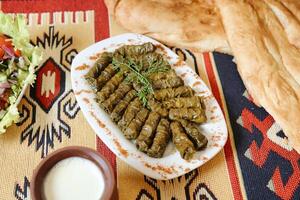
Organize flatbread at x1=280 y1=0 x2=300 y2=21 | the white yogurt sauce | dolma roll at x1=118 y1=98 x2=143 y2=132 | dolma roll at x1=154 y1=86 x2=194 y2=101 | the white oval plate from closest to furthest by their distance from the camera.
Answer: the white yogurt sauce < the white oval plate < dolma roll at x1=118 y1=98 x2=143 y2=132 < dolma roll at x1=154 y1=86 x2=194 y2=101 < flatbread at x1=280 y1=0 x2=300 y2=21

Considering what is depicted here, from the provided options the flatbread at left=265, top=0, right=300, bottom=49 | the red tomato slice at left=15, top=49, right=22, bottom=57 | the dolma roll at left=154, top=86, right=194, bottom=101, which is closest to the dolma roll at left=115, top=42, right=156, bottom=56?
the dolma roll at left=154, top=86, right=194, bottom=101

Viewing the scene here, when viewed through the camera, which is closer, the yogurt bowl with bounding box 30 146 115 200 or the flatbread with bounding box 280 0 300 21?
the yogurt bowl with bounding box 30 146 115 200

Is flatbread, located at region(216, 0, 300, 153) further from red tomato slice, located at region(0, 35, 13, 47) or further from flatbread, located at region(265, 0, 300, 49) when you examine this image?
red tomato slice, located at region(0, 35, 13, 47)

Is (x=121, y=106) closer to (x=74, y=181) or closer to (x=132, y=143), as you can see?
(x=132, y=143)

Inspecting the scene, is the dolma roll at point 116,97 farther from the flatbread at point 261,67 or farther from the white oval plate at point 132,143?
the flatbread at point 261,67

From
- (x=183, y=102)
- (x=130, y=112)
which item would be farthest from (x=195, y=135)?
(x=130, y=112)

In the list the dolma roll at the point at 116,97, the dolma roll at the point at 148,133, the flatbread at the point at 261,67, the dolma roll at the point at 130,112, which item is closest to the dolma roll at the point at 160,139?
the dolma roll at the point at 148,133

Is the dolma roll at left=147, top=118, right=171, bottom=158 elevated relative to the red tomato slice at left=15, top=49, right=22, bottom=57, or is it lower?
lower
